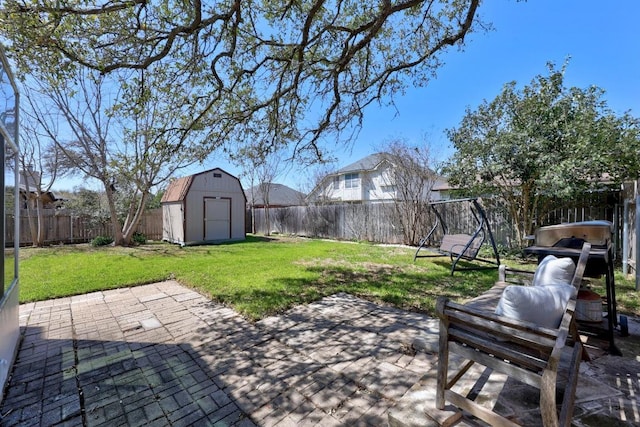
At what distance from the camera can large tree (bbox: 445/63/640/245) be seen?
243 inches

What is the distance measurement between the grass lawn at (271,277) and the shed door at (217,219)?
11.6 feet

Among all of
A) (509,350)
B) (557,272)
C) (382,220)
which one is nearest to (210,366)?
(509,350)

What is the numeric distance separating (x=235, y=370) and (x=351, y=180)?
803 inches

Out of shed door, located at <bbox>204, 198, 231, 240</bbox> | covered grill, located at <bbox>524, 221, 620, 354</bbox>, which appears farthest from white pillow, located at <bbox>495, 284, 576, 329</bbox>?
shed door, located at <bbox>204, 198, 231, 240</bbox>

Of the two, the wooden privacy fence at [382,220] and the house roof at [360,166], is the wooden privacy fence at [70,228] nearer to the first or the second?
the wooden privacy fence at [382,220]

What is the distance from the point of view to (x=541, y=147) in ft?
21.7

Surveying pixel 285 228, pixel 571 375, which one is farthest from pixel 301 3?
pixel 285 228

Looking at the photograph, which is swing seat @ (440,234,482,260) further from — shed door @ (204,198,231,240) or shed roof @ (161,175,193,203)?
shed roof @ (161,175,193,203)

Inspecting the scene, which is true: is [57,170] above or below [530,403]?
above

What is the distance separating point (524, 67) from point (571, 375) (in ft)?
26.6

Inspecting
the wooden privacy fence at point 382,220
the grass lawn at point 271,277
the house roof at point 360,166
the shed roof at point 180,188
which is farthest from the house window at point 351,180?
the grass lawn at point 271,277

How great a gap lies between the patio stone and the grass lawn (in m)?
0.61

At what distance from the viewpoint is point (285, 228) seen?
1589 cm

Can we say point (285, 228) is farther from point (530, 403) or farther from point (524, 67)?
point (530, 403)
